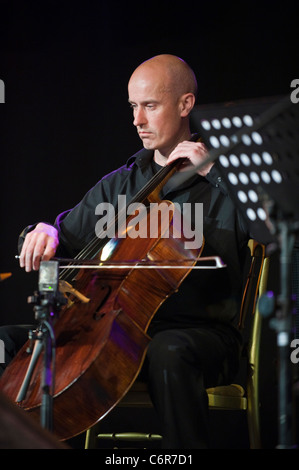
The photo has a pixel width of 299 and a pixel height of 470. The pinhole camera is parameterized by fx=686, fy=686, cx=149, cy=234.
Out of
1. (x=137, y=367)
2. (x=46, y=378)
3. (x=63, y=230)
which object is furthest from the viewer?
(x=63, y=230)

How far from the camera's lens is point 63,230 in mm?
2689

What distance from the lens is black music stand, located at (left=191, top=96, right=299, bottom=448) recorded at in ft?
4.94

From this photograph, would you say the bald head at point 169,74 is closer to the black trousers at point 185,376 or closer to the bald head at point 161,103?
the bald head at point 161,103

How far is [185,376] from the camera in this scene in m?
2.01

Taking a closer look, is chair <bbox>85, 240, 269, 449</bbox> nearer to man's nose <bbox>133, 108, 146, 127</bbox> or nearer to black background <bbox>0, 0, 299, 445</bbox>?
man's nose <bbox>133, 108, 146, 127</bbox>

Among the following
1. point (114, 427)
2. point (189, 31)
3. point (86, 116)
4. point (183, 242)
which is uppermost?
point (189, 31)

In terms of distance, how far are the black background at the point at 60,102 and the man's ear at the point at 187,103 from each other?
23.9 inches

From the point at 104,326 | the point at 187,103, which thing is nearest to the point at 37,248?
the point at 104,326

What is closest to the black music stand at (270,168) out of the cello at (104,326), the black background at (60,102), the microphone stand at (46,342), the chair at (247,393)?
the cello at (104,326)

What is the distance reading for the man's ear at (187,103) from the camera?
8.76ft

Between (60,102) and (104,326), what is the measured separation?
1715mm

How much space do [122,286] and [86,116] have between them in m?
1.49

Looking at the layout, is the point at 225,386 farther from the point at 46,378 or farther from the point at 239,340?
the point at 46,378

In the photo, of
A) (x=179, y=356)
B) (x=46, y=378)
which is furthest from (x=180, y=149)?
(x=46, y=378)
